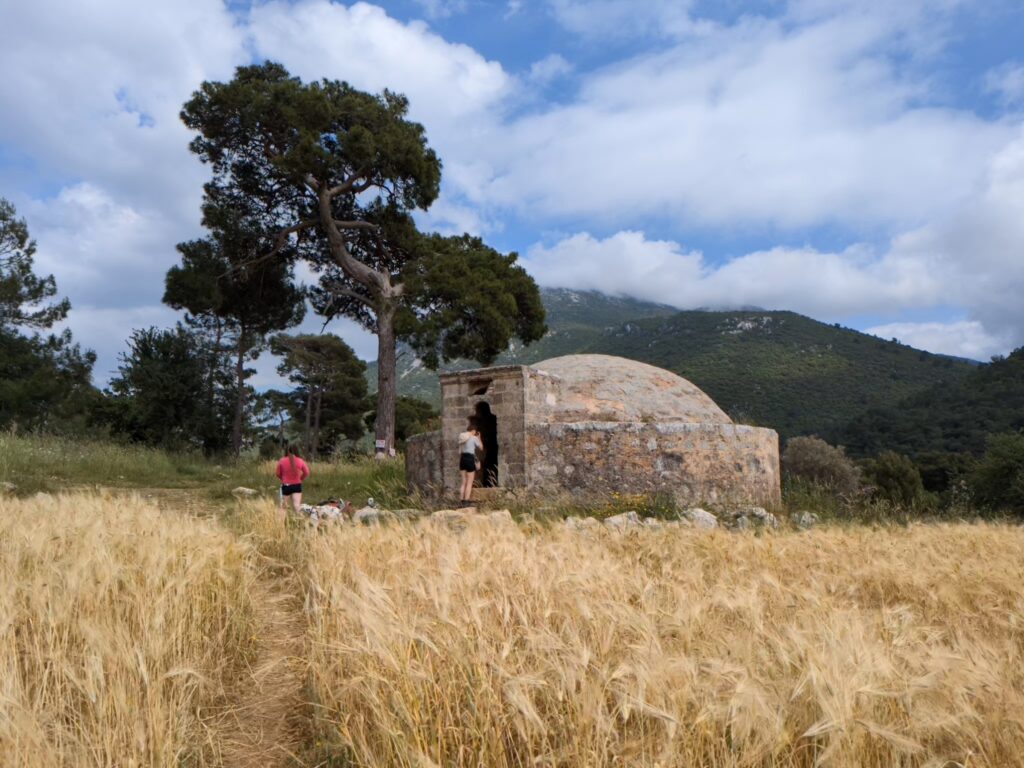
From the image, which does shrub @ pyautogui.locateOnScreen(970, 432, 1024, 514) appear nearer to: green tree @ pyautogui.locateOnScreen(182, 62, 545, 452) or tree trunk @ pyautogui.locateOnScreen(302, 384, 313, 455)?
green tree @ pyautogui.locateOnScreen(182, 62, 545, 452)

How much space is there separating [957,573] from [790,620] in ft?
6.94

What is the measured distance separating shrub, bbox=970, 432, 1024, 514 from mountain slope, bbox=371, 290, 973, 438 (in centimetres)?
1373

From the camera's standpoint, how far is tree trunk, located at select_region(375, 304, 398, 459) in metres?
18.9

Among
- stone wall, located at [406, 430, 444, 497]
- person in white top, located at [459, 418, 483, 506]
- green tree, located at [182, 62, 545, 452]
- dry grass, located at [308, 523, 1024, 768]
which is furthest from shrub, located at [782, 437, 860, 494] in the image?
dry grass, located at [308, 523, 1024, 768]

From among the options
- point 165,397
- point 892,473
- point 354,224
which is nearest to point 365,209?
point 354,224

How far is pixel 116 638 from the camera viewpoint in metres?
2.43

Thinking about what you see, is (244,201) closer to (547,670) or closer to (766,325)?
(547,670)

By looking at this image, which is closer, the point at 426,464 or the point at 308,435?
the point at 426,464

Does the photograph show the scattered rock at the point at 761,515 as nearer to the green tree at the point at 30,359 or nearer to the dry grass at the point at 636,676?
the dry grass at the point at 636,676

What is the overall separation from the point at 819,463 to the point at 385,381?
67.9 ft

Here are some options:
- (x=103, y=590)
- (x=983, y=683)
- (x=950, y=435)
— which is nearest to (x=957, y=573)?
(x=983, y=683)

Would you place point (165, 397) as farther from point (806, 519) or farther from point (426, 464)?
point (806, 519)

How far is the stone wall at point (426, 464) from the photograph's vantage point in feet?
39.4

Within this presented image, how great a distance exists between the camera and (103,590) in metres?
3.02
